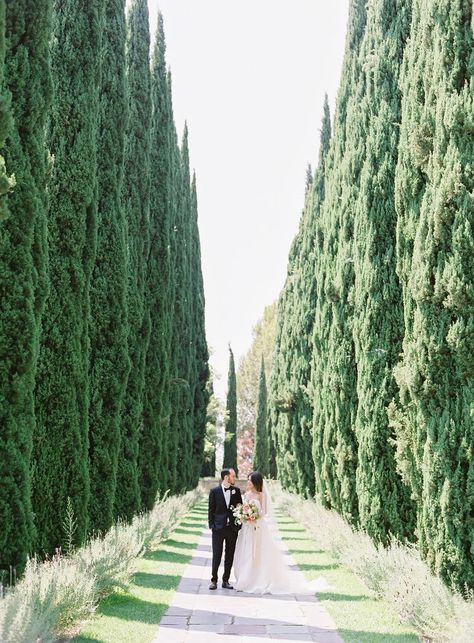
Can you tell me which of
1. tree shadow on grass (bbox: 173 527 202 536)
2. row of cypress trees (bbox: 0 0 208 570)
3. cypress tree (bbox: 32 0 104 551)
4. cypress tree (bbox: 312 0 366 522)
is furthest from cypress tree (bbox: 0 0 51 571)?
tree shadow on grass (bbox: 173 527 202 536)

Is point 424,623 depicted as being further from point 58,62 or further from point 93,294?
point 58,62

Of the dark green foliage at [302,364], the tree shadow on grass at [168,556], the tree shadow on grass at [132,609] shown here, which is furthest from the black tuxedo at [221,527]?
the dark green foliage at [302,364]

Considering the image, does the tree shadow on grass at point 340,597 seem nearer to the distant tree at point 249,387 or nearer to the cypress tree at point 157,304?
the cypress tree at point 157,304

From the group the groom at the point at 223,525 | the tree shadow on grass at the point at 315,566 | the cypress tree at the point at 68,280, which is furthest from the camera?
the tree shadow on grass at the point at 315,566

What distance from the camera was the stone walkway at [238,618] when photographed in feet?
25.0

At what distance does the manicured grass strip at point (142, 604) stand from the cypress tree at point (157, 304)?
2.60 meters

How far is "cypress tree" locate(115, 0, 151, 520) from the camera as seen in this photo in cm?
1527

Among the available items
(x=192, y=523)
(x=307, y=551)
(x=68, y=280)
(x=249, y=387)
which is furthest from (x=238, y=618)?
(x=249, y=387)

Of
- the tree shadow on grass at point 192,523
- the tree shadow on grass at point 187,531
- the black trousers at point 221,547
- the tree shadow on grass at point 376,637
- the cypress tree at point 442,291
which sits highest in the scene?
the cypress tree at point 442,291

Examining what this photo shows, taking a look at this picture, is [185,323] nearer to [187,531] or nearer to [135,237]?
[187,531]

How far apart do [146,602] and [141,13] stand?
14184mm

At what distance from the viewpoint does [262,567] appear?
36.7 ft

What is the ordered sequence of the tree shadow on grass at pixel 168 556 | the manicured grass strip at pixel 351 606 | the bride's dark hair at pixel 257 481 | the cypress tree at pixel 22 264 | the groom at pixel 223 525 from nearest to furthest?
the cypress tree at pixel 22 264 < the manicured grass strip at pixel 351 606 < the groom at pixel 223 525 < the bride's dark hair at pixel 257 481 < the tree shadow on grass at pixel 168 556

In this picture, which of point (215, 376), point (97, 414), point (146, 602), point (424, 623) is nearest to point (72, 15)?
point (97, 414)
